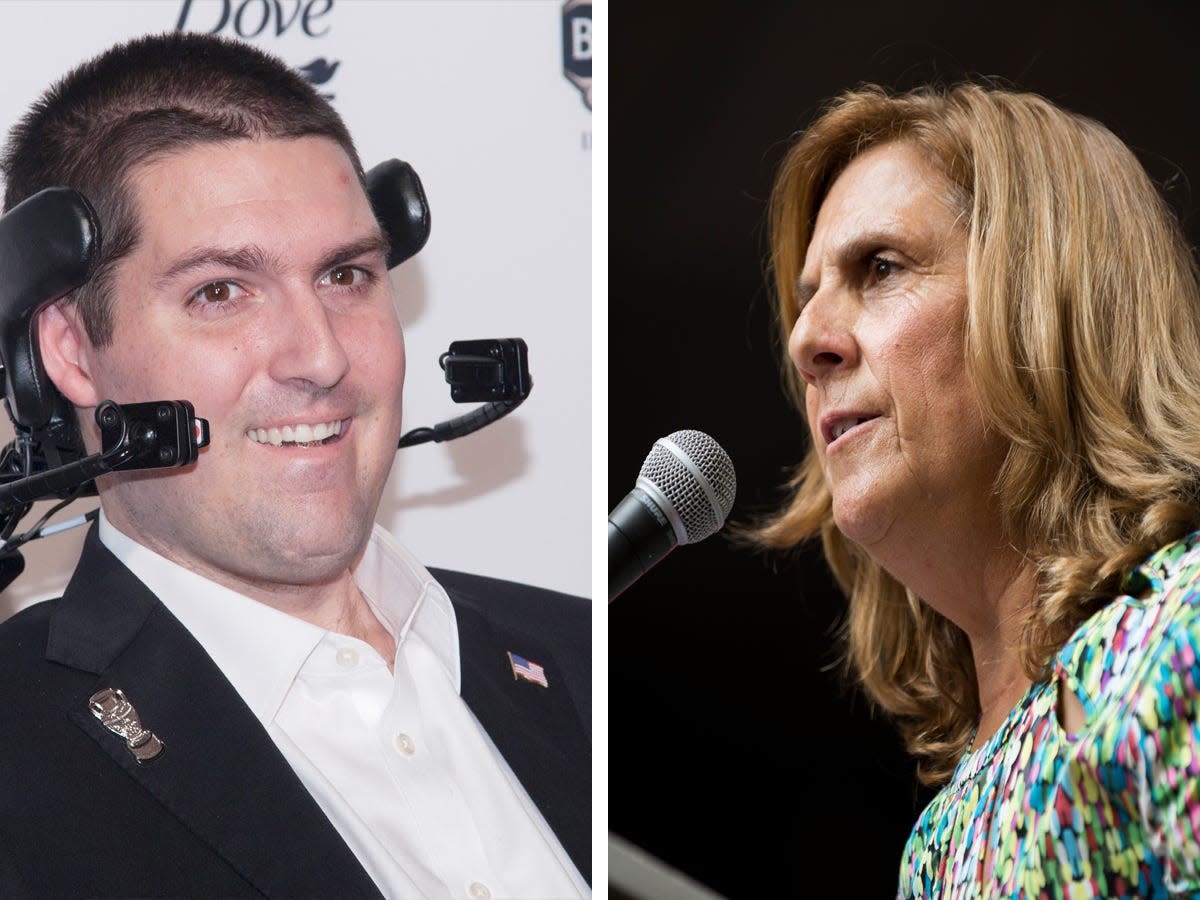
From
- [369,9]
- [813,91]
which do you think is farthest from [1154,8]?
[369,9]

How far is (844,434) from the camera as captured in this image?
5.37ft

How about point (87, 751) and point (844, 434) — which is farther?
point (844, 434)

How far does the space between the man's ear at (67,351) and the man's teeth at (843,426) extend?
2.87ft

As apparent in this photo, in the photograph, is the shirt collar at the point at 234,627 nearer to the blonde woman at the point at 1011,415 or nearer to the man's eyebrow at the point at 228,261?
the man's eyebrow at the point at 228,261

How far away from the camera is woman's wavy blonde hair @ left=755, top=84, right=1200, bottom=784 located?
143 centimetres

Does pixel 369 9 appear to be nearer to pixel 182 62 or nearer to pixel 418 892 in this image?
pixel 182 62

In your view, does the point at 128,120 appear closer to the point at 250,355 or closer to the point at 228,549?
the point at 250,355

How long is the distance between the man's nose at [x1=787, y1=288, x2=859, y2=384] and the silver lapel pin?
90 centimetres

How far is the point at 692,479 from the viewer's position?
1385mm

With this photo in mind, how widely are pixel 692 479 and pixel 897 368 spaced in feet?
1.20

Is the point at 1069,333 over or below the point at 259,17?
below

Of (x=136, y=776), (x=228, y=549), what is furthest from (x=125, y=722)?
(x=228, y=549)

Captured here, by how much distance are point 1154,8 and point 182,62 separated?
65.6 inches

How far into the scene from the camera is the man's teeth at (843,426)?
1.65 metres
